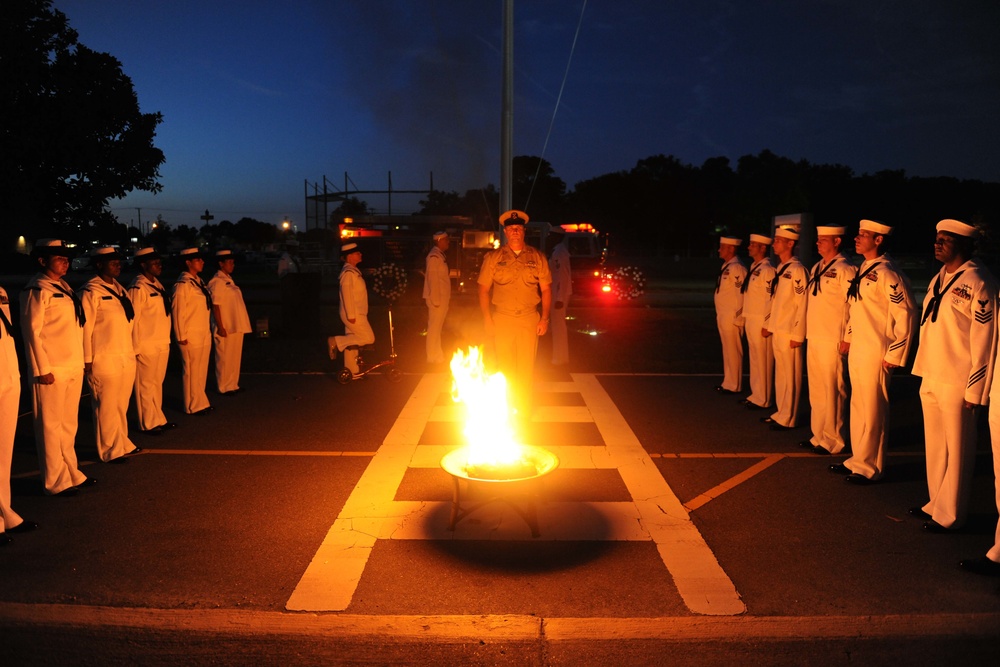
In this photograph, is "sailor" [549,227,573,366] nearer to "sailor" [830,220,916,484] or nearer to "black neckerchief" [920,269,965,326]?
"sailor" [830,220,916,484]

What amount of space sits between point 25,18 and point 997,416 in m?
16.2

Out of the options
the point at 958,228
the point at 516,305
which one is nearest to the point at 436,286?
the point at 516,305

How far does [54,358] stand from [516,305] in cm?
448

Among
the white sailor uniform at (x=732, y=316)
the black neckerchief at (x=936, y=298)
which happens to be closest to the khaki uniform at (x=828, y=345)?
the black neckerchief at (x=936, y=298)

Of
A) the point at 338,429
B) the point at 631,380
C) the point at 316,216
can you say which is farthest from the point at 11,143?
the point at 316,216

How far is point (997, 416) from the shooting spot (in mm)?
4785

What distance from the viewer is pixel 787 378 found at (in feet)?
27.3

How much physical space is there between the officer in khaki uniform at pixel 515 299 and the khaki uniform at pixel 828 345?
2.77 m

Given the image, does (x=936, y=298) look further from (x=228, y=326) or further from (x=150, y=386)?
(x=228, y=326)

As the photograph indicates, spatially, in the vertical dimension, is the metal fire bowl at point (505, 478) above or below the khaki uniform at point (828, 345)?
below

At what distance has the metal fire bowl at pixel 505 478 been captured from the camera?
5.10 meters

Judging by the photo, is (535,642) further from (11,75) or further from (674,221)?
(674,221)

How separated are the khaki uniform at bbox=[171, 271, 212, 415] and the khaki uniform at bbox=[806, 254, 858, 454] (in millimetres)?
7108

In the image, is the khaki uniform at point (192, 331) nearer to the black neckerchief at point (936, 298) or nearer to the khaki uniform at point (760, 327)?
the khaki uniform at point (760, 327)
